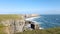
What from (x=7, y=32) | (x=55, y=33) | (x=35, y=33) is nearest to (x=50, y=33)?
(x=55, y=33)

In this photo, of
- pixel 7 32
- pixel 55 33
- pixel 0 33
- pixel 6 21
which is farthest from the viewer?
pixel 6 21

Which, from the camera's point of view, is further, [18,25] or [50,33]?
[18,25]

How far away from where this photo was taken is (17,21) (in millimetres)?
79000

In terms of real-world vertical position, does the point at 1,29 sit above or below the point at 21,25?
above

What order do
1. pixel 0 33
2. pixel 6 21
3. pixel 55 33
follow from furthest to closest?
pixel 6 21 < pixel 55 33 < pixel 0 33

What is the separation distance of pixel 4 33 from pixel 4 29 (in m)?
1.33

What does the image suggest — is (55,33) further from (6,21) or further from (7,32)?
(6,21)

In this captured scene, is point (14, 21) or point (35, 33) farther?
point (14, 21)

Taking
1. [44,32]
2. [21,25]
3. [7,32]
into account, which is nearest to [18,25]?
[21,25]

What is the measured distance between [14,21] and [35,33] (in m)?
43.1

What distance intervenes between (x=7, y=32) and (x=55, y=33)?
12280 millimetres

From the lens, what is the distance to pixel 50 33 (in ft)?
121

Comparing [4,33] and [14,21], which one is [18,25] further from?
[4,33]

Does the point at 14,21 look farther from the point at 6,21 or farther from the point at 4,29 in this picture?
the point at 4,29
